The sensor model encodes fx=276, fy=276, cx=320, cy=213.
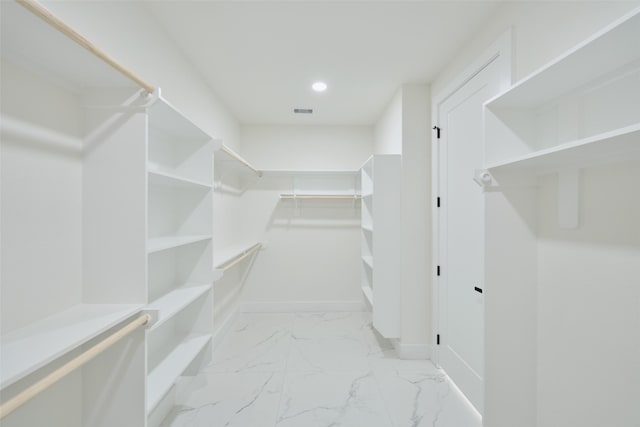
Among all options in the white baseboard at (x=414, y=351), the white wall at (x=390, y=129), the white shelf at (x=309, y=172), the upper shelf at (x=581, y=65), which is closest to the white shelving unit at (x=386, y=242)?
the white baseboard at (x=414, y=351)

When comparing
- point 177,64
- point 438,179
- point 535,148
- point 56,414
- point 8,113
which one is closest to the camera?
point 8,113

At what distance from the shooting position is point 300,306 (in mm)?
3668

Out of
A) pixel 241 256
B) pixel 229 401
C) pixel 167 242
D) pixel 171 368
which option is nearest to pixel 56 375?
pixel 167 242

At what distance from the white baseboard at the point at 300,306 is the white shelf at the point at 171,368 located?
1.77 m

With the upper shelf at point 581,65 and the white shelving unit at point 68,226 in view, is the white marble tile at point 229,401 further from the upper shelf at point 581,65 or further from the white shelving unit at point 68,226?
the upper shelf at point 581,65

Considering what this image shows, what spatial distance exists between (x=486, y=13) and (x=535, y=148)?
3.22 ft

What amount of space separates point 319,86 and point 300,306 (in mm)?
2669

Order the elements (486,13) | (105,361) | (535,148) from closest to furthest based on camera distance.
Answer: (105,361), (535,148), (486,13)

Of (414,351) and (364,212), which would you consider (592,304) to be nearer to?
(414,351)

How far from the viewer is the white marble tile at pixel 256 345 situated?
7.71ft

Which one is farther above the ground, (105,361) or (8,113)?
(8,113)

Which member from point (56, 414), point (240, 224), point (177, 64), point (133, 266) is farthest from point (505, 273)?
point (240, 224)

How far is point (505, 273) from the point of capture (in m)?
1.28

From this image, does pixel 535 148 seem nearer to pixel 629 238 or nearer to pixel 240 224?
pixel 629 238
